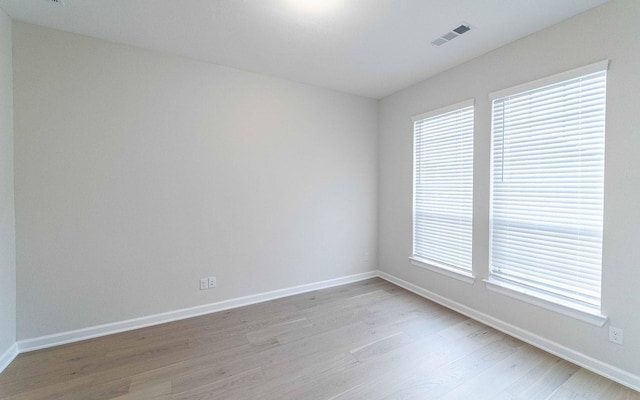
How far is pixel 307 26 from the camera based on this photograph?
2.26 meters

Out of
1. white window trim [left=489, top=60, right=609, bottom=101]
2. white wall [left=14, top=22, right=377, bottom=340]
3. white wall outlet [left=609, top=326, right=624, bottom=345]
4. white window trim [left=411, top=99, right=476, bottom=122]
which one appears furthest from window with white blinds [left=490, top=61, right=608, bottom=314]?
white wall [left=14, top=22, right=377, bottom=340]

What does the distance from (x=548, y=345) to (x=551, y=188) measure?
4.55 feet

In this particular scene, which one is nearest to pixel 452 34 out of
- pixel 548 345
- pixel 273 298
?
pixel 548 345

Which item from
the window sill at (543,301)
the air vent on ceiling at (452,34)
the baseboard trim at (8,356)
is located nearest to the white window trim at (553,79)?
the air vent on ceiling at (452,34)

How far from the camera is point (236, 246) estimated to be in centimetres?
310

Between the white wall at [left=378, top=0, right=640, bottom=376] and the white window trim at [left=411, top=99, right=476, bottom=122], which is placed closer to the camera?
the white wall at [left=378, top=0, right=640, bottom=376]

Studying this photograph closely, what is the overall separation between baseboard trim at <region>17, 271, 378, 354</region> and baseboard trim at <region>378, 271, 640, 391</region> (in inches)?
59.0

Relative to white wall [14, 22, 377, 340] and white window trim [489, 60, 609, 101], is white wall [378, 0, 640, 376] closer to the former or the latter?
white window trim [489, 60, 609, 101]

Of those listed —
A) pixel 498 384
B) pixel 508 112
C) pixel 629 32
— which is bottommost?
pixel 498 384

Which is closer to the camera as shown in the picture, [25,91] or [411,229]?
[25,91]

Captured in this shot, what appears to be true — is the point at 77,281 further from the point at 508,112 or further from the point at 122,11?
the point at 508,112

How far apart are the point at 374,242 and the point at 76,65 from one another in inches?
164

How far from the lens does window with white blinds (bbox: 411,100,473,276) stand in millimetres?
2932

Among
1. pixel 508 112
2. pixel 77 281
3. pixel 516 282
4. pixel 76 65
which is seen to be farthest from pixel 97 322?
pixel 508 112
